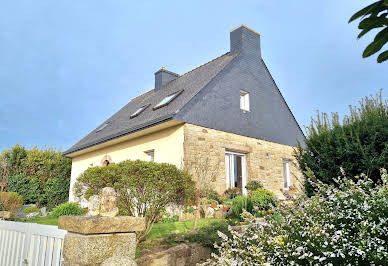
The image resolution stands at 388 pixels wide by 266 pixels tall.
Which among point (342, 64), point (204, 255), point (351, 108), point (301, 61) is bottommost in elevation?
point (204, 255)

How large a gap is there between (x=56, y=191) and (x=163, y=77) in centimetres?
853

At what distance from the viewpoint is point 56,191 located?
15344 mm

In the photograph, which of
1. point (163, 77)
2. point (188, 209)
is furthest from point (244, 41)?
point (188, 209)

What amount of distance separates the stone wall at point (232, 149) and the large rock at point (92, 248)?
19.6 ft

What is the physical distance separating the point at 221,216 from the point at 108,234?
5031mm

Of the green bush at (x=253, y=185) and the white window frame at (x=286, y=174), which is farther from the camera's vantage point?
the white window frame at (x=286, y=174)

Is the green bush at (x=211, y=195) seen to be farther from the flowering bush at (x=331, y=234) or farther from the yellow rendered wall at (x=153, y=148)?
the flowering bush at (x=331, y=234)

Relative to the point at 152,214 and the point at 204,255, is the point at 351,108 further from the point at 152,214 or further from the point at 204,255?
the point at 152,214

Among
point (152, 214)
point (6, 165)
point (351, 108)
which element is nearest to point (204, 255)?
point (152, 214)

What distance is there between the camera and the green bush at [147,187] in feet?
18.9

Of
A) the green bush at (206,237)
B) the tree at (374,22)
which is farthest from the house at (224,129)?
the tree at (374,22)

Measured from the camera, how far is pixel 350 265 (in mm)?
1906

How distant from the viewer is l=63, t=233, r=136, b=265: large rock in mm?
2828

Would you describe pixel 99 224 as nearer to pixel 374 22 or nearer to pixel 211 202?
pixel 374 22
